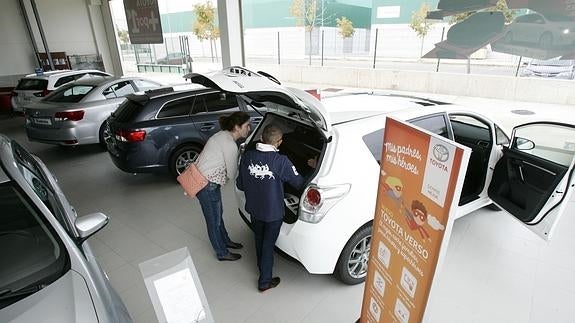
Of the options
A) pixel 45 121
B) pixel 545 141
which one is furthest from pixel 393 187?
pixel 45 121

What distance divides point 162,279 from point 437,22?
20.2 feet

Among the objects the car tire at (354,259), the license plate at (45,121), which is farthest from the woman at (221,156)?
the license plate at (45,121)

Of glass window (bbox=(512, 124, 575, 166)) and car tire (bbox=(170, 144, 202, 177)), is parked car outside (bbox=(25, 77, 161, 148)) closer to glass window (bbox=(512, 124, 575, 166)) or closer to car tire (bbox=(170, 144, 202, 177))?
car tire (bbox=(170, 144, 202, 177))

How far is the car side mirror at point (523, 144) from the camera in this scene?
279cm

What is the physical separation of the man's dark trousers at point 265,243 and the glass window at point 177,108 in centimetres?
253

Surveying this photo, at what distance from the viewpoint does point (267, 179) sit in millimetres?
2229

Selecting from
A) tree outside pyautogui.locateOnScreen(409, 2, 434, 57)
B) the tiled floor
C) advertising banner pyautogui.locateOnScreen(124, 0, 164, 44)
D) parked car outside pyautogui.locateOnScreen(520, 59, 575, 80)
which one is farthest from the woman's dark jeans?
advertising banner pyautogui.locateOnScreen(124, 0, 164, 44)

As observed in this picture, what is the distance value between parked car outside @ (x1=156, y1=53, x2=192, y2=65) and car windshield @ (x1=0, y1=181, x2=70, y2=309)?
967 centimetres

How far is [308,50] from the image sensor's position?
11117mm

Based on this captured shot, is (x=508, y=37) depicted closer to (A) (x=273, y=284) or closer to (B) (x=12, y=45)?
(A) (x=273, y=284)

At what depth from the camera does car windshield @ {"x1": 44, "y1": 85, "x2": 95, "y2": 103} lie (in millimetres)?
5852

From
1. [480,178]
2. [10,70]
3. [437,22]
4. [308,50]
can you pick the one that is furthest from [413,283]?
[10,70]

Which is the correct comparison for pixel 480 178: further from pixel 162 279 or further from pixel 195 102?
pixel 195 102

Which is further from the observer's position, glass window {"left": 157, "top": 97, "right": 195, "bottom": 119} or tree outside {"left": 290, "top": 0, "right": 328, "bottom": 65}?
tree outside {"left": 290, "top": 0, "right": 328, "bottom": 65}
